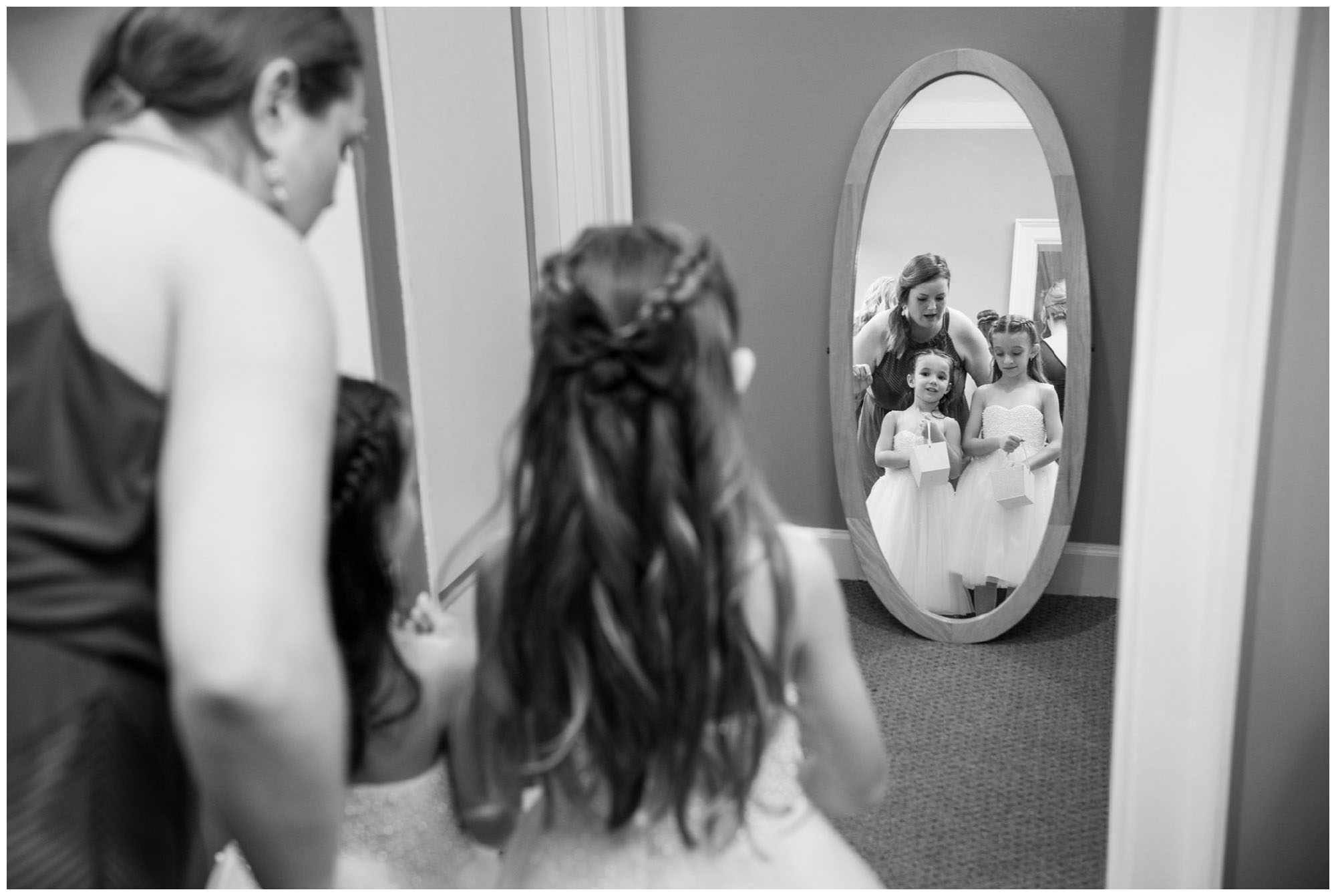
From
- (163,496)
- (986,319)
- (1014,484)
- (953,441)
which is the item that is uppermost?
(163,496)

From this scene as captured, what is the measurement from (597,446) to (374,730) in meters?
0.49

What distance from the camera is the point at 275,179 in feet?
3.05

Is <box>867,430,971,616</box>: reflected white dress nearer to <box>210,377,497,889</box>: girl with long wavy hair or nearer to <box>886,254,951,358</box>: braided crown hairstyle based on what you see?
<box>886,254,951,358</box>: braided crown hairstyle

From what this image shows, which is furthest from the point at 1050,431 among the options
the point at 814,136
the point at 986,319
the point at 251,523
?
the point at 251,523

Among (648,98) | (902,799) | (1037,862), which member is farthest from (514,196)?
(1037,862)

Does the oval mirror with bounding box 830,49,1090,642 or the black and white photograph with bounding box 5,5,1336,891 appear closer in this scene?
A: the black and white photograph with bounding box 5,5,1336,891

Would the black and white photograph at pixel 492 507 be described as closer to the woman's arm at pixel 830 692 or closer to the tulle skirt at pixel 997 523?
the woman's arm at pixel 830 692

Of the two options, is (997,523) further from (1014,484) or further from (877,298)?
(877,298)

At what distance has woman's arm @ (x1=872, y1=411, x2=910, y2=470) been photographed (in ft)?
8.87

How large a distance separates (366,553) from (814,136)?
80.1 inches

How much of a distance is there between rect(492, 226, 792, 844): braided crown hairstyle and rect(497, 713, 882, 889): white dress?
0.22ft

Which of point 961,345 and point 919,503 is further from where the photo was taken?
point 919,503

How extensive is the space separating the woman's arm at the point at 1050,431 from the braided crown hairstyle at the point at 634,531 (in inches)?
72.9

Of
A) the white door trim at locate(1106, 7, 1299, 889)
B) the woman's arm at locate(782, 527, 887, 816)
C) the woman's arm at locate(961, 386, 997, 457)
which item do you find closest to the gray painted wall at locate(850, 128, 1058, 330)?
the woman's arm at locate(961, 386, 997, 457)
